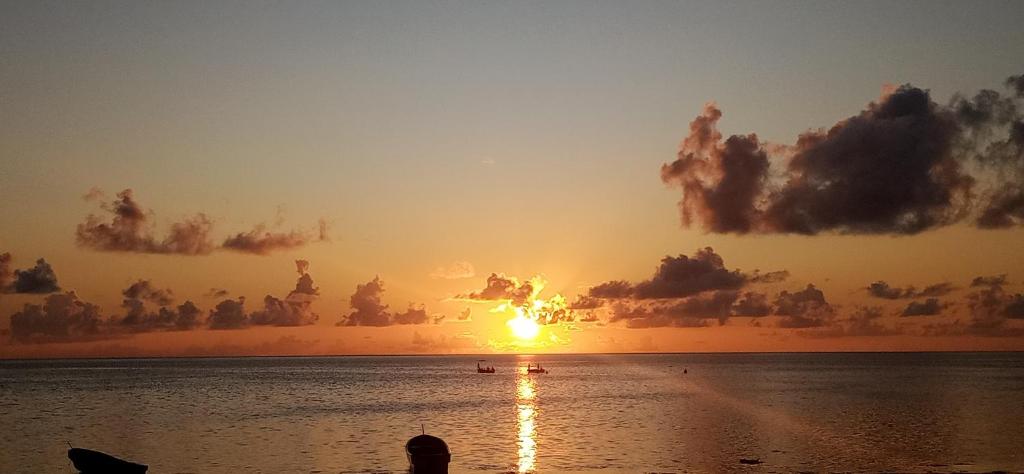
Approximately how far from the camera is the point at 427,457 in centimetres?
5288

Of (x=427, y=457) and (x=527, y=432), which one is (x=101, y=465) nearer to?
(x=427, y=457)

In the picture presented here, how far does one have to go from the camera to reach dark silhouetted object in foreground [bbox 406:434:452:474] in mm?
52688

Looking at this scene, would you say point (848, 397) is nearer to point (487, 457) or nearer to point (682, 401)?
point (682, 401)

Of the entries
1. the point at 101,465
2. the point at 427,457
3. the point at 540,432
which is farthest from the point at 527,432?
the point at 101,465

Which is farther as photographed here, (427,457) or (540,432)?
(540,432)

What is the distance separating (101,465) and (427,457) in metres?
19.0

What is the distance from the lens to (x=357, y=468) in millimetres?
61094

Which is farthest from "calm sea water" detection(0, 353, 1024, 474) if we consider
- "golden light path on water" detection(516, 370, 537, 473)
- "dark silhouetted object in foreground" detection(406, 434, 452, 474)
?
"dark silhouetted object in foreground" detection(406, 434, 452, 474)

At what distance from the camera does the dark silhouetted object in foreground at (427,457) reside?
173ft

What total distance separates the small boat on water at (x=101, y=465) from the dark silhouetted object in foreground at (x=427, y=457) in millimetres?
15198

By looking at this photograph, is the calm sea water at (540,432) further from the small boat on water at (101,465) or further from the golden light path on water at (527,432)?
the small boat on water at (101,465)

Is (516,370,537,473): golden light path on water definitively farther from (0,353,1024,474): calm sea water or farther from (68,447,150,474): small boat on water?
(68,447,150,474): small boat on water

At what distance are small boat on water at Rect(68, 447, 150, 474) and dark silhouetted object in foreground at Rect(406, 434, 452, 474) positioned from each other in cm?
1520

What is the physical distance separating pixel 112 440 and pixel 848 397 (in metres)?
106
